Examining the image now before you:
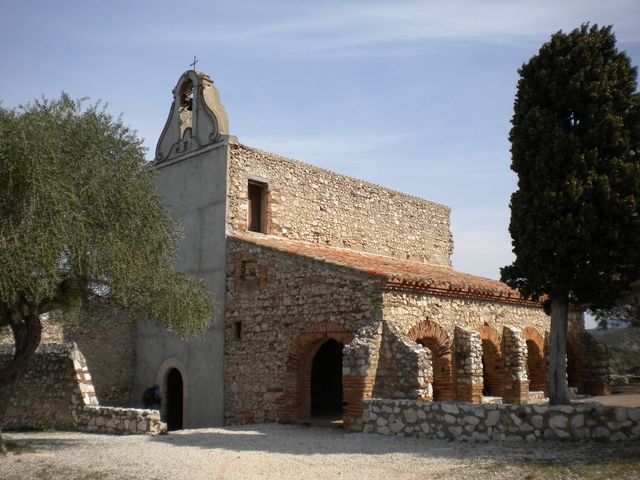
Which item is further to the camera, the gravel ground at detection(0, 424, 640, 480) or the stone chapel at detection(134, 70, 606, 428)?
the stone chapel at detection(134, 70, 606, 428)

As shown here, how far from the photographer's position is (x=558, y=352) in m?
12.2

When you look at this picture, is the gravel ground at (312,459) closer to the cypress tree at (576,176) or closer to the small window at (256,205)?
the cypress tree at (576,176)

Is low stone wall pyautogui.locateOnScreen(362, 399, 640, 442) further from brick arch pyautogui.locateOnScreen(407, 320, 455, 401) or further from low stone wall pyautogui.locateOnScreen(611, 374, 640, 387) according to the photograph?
low stone wall pyautogui.locateOnScreen(611, 374, 640, 387)

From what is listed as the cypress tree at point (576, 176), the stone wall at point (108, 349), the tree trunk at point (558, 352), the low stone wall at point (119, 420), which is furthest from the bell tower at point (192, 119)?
the tree trunk at point (558, 352)

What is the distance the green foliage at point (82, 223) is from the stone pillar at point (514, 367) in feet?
26.9

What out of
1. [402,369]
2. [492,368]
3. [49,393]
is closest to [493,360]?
[492,368]

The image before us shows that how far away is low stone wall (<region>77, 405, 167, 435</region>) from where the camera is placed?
13656mm

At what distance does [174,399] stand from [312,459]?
9.43m

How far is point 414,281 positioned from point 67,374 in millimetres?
8652

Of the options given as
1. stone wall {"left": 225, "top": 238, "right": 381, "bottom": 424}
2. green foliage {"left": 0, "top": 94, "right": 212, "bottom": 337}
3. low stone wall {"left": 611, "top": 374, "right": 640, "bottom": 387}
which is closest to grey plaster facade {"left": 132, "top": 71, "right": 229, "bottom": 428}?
stone wall {"left": 225, "top": 238, "right": 381, "bottom": 424}

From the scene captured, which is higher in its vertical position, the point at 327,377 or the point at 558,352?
the point at 558,352

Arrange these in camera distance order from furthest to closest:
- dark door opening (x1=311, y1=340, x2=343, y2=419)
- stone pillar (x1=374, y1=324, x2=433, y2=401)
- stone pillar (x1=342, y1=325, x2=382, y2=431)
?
1. dark door opening (x1=311, y1=340, x2=343, y2=419)
2. stone pillar (x1=342, y1=325, x2=382, y2=431)
3. stone pillar (x1=374, y1=324, x2=433, y2=401)

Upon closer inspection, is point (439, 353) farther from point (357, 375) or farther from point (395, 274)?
point (357, 375)

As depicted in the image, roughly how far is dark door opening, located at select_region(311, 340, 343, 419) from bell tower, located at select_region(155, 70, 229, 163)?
7.06 m
